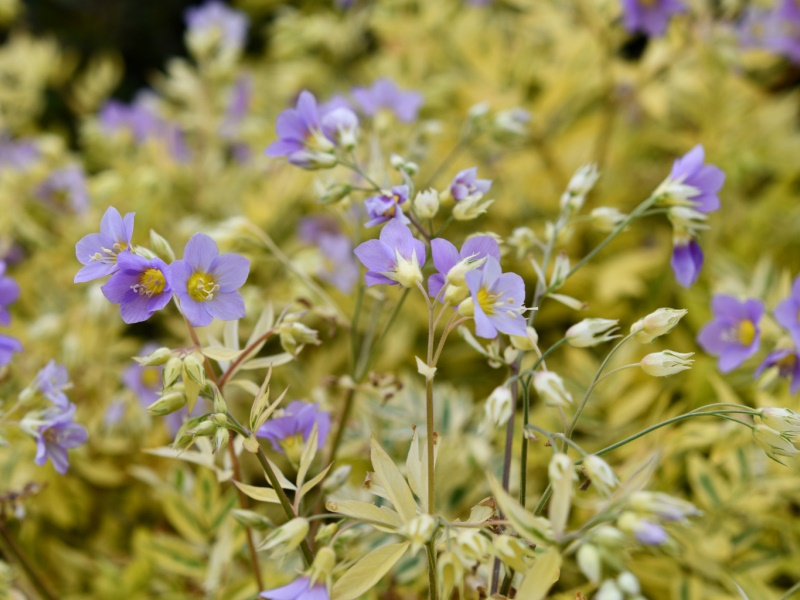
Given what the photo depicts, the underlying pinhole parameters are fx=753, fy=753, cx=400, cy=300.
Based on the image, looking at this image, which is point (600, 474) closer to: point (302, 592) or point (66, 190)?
point (302, 592)

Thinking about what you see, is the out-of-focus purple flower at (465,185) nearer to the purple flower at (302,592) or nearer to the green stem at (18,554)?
the purple flower at (302,592)

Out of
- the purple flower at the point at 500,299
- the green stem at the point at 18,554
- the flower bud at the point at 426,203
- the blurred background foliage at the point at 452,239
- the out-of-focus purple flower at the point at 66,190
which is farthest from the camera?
the out-of-focus purple flower at the point at 66,190

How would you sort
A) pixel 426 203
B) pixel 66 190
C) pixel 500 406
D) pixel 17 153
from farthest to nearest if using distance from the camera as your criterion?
pixel 17 153
pixel 66 190
pixel 426 203
pixel 500 406

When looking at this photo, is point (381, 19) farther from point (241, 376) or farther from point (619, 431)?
point (619, 431)

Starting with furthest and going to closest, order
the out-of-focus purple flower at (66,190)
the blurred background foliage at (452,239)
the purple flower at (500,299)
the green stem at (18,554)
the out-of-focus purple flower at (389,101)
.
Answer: the out-of-focus purple flower at (66,190) → the out-of-focus purple flower at (389,101) → the blurred background foliage at (452,239) → the green stem at (18,554) → the purple flower at (500,299)

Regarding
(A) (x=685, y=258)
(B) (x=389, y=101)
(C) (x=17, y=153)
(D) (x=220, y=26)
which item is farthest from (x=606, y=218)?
(C) (x=17, y=153)

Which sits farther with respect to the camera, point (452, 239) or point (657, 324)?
point (452, 239)

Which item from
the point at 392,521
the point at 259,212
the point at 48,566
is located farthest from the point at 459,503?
the point at 259,212

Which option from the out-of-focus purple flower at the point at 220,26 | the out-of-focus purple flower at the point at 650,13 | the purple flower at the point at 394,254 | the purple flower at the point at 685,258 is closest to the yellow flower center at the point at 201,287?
the purple flower at the point at 394,254
